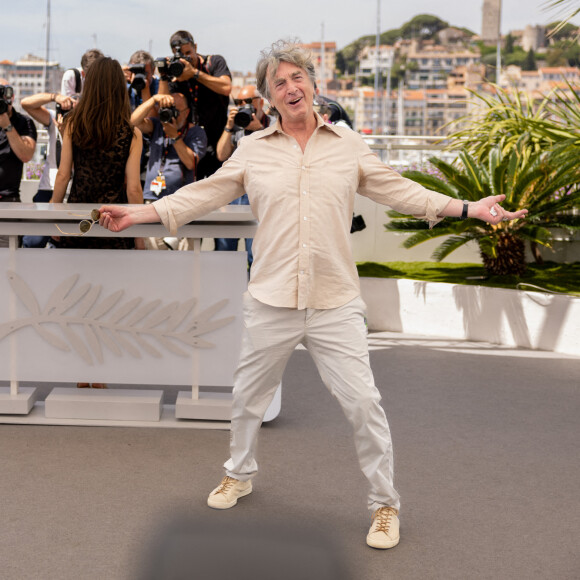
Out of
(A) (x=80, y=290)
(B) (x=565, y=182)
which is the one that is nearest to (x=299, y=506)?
(A) (x=80, y=290)

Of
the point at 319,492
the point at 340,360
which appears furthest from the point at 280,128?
the point at 319,492

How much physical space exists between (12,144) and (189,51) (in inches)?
67.1

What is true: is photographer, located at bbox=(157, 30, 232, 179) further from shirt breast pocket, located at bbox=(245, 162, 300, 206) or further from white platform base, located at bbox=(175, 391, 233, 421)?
shirt breast pocket, located at bbox=(245, 162, 300, 206)

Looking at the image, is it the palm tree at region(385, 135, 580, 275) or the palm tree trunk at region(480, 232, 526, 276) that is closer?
the palm tree at region(385, 135, 580, 275)

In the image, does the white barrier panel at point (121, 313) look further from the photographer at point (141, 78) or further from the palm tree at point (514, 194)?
the palm tree at point (514, 194)

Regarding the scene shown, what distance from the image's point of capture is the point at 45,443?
→ 4.89 m

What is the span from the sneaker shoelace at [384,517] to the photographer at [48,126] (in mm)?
3647

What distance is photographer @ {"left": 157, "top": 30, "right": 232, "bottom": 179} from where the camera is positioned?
7.06 meters

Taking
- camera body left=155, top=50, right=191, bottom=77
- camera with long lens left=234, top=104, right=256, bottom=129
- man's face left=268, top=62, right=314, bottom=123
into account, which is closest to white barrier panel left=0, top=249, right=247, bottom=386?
man's face left=268, top=62, right=314, bottom=123

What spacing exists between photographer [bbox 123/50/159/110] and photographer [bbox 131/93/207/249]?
1.24ft

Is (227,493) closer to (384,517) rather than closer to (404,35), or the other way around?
(384,517)

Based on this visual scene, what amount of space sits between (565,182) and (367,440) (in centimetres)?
Result: 551

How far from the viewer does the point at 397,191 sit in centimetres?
371

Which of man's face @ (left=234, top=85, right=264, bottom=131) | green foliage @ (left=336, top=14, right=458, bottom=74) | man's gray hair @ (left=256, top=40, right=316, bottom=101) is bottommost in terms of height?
man's gray hair @ (left=256, top=40, right=316, bottom=101)
